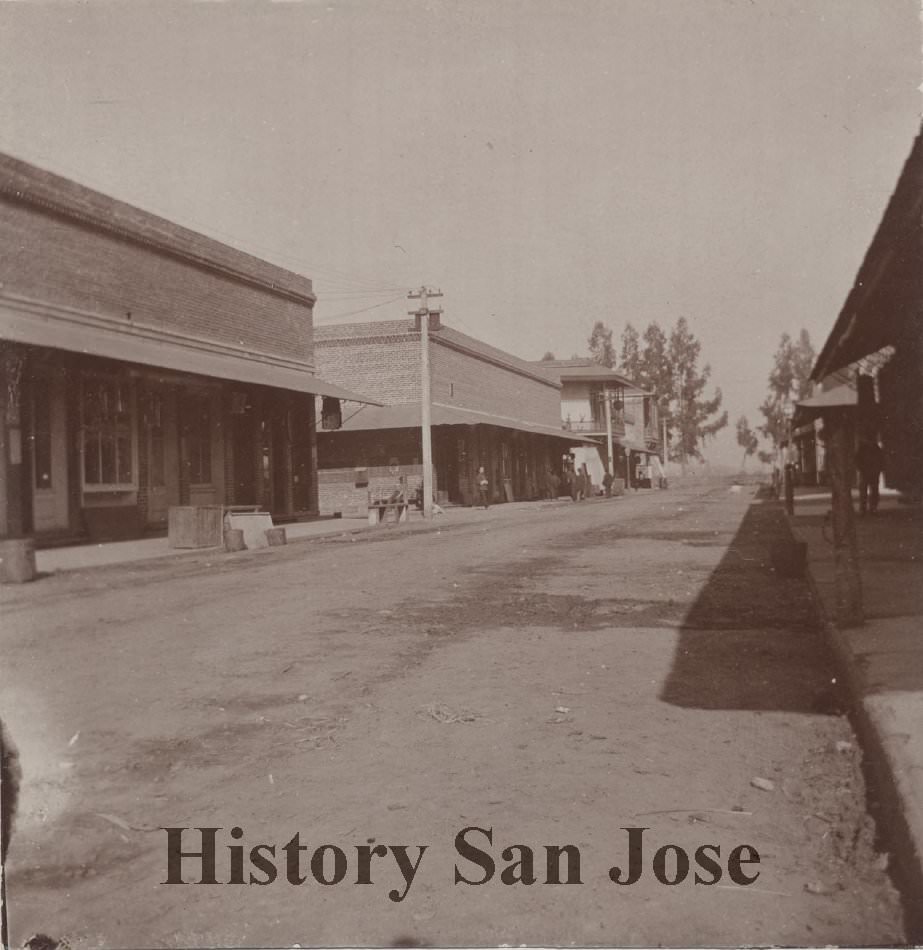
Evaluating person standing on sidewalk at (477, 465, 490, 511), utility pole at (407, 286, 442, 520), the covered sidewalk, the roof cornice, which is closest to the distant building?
person standing on sidewalk at (477, 465, 490, 511)

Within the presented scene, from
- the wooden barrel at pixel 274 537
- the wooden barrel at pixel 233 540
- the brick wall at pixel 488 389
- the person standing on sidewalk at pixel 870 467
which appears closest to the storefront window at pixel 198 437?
the wooden barrel at pixel 274 537

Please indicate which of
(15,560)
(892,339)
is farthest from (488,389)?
(15,560)

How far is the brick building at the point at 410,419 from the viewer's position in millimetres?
33094

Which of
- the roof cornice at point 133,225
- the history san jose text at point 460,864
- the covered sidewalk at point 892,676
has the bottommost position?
the history san jose text at point 460,864

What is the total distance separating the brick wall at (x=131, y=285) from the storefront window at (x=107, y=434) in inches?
53.4

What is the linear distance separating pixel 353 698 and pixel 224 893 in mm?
2458

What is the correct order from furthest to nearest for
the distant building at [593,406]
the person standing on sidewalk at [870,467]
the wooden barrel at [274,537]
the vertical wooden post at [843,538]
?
the distant building at [593,406] → the wooden barrel at [274,537] → the person standing on sidewalk at [870,467] → the vertical wooden post at [843,538]

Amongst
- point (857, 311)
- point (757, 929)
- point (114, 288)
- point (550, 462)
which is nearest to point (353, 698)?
point (757, 929)

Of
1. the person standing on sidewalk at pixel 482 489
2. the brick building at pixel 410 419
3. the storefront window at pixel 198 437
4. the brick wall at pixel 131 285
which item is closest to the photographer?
the brick wall at pixel 131 285

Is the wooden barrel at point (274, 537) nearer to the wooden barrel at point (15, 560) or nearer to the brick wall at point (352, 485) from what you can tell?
the wooden barrel at point (15, 560)

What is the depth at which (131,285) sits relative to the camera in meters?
19.4

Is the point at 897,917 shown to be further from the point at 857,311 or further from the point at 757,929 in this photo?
the point at 857,311

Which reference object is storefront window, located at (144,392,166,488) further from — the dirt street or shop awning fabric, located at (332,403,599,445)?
the dirt street

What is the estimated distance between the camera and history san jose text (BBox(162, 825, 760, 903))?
3.02 meters
